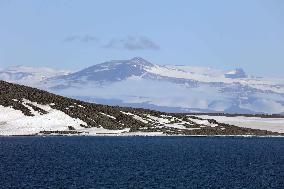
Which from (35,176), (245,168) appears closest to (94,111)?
(245,168)

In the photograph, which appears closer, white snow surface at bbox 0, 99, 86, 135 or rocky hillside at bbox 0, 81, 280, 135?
white snow surface at bbox 0, 99, 86, 135

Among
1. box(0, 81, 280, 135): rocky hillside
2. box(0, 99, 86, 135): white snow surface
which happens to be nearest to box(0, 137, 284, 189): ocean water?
box(0, 99, 86, 135): white snow surface

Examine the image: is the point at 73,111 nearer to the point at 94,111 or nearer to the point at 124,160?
the point at 94,111

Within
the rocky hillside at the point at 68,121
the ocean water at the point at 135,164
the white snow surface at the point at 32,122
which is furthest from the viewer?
the rocky hillside at the point at 68,121

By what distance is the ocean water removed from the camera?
262 feet

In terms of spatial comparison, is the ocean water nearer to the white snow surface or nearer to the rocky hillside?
the white snow surface

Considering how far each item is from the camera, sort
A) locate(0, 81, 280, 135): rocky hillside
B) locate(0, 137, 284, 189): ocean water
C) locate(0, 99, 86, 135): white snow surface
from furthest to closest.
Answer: locate(0, 81, 280, 135): rocky hillside, locate(0, 99, 86, 135): white snow surface, locate(0, 137, 284, 189): ocean water

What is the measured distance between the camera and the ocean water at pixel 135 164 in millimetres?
79750

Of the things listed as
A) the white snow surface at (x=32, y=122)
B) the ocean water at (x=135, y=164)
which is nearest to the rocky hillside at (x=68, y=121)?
the white snow surface at (x=32, y=122)

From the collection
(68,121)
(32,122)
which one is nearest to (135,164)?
(32,122)

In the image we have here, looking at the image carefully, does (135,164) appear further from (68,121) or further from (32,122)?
(68,121)

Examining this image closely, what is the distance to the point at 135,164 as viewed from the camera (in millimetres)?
101375

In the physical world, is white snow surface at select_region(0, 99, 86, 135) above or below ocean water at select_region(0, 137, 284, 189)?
above

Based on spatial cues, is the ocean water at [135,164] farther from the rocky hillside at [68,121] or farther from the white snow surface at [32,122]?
the rocky hillside at [68,121]
